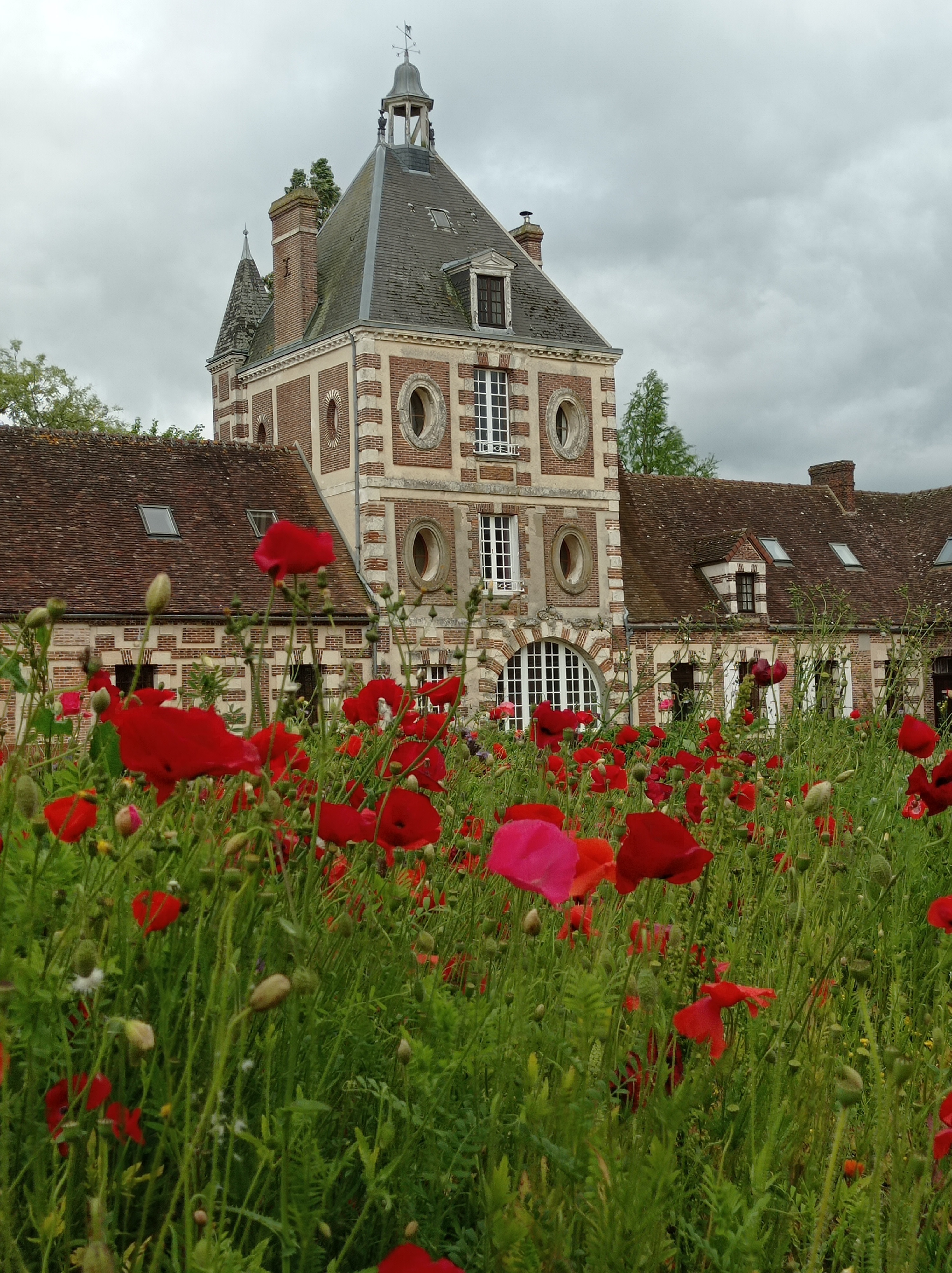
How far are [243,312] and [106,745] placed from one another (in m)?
27.7

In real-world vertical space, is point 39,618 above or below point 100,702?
above

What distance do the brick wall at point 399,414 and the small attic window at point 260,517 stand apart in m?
2.42

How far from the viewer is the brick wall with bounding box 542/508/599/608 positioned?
2583cm

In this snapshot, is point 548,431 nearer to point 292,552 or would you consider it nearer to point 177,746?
point 292,552

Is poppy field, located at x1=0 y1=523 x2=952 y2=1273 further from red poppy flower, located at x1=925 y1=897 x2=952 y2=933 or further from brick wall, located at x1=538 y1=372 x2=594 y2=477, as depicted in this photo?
brick wall, located at x1=538 y1=372 x2=594 y2=477

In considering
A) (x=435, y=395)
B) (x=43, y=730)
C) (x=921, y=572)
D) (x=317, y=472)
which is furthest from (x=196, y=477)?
(x=43, y=730)

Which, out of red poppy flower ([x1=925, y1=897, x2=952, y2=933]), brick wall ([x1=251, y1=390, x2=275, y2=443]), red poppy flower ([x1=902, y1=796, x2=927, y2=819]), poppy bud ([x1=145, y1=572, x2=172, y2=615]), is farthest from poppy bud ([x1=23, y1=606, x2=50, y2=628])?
brick wall ([x1=251, y1=390, x2=275, y2=443])

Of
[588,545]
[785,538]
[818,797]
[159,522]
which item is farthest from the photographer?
[785,538]

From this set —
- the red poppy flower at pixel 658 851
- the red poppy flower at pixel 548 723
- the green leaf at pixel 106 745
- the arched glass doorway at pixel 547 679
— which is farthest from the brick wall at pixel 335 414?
the red poppy flower at pixel 658 851

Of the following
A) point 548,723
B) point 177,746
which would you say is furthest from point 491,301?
point 177,746

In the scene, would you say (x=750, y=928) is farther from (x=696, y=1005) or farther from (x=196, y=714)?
(x=196, y=714)

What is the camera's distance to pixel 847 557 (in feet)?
104

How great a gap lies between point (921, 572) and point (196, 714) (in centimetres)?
3248

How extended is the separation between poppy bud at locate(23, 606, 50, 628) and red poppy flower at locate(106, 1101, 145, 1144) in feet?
2.16
